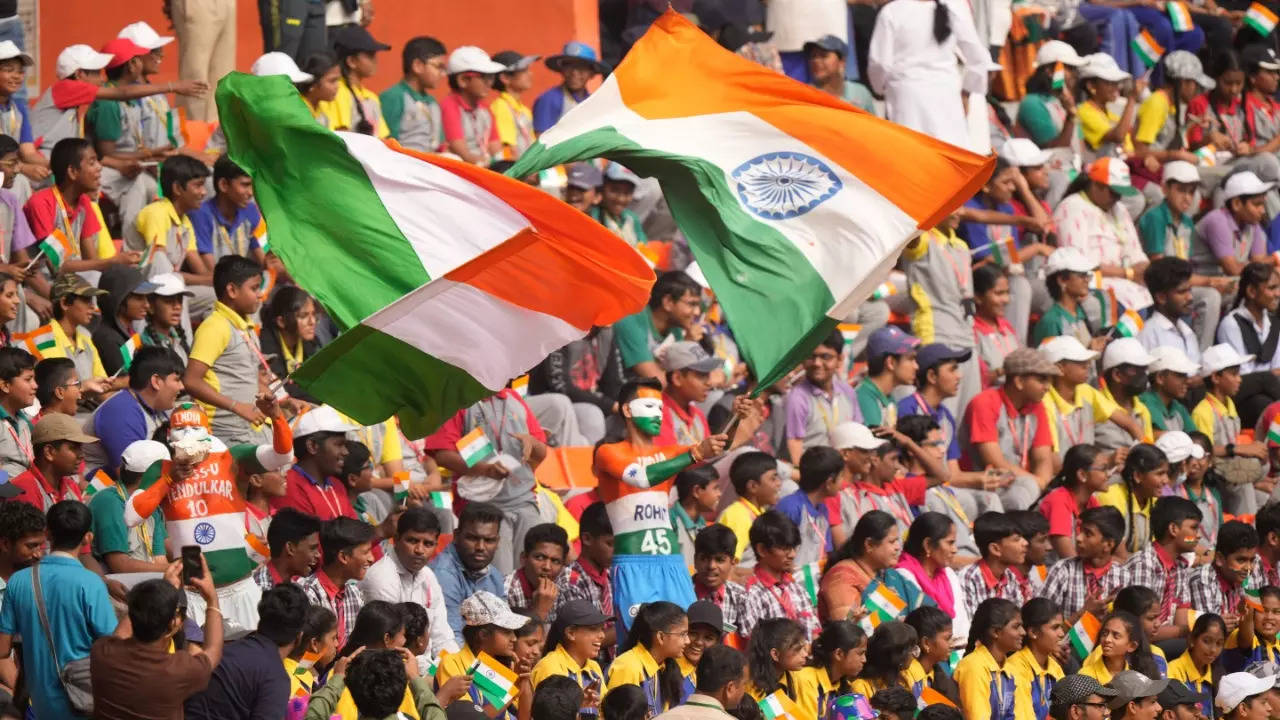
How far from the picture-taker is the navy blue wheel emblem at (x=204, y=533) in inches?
436

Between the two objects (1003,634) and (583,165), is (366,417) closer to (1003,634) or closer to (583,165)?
(1003,634)

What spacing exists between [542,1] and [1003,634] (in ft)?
27.8

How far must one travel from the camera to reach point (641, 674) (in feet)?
36.1

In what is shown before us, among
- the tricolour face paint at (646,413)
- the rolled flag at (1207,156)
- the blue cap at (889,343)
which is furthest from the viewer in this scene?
the rolled flag at (1207,156)

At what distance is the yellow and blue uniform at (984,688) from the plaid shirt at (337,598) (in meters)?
2.81

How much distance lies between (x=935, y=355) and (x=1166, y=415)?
2.14 metres

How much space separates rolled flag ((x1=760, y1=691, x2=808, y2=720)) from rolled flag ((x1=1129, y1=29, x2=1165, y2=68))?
11.9 m

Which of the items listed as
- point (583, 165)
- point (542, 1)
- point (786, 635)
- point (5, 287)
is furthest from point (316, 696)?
point (542, 1)

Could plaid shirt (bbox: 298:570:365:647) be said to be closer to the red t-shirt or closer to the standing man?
the red t-shirt

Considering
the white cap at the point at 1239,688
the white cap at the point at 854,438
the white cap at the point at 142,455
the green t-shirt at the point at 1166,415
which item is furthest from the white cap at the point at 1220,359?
the white cap at the point at 142,455

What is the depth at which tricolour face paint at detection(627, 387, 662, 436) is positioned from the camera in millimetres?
12312

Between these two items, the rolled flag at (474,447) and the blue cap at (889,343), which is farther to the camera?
the blue cap at (889,343)

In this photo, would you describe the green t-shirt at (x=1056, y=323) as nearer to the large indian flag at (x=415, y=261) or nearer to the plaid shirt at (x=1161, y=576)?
the plaid shirt at (x=1161, y=576)

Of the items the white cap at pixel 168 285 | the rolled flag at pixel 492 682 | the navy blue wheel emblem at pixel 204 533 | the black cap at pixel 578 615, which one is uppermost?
the white cap at pixel 168 285
